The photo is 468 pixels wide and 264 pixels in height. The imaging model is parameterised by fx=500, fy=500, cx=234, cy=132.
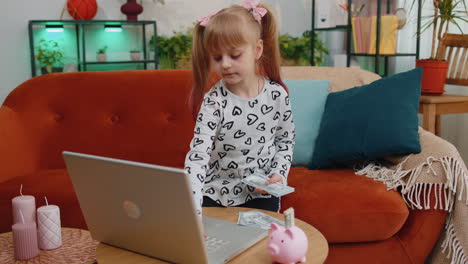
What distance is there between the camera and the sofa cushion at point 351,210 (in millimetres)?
1754

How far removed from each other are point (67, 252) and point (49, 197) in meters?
0.58

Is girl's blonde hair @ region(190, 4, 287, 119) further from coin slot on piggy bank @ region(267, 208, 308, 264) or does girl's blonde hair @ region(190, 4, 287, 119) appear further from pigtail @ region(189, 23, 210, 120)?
coin slot on piggy bank @ region(267, 208, 308, 264)

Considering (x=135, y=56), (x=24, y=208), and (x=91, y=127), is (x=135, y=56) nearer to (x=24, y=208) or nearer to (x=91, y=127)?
(x=91, y=127)

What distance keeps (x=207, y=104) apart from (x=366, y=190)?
69 cm

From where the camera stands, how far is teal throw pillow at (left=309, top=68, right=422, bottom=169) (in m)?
1.94

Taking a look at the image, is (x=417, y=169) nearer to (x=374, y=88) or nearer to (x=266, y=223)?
(x=374, y=88)

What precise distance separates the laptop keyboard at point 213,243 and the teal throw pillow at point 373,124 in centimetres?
100

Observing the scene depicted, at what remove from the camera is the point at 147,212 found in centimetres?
102

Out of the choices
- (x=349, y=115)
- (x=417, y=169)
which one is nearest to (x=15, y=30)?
(x=349, y=115)

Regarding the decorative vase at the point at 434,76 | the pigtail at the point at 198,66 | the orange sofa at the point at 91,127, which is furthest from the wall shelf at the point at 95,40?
the pigtail at the point at 198,66

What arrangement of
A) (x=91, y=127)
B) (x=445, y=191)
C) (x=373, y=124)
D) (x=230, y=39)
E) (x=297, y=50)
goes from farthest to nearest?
(x=297, y=50) → (x=91, y=127) → (x=373, y=124) → (x=445, y=191) → (x=230, y=39)

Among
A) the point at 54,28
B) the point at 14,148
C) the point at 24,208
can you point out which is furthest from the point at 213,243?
the point at 54,28

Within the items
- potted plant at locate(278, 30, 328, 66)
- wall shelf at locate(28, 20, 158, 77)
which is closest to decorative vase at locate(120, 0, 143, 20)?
wall shelf at locate(28, 20, 158, 77)

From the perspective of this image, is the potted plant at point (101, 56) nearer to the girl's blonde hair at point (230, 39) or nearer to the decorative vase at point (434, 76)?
the decorative vase at point (434, 76)
